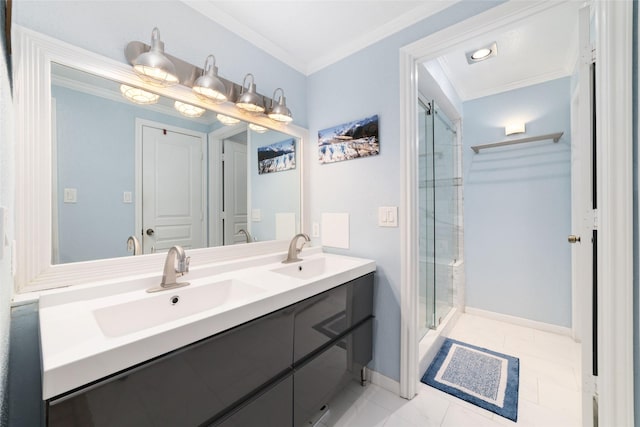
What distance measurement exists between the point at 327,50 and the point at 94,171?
168 cm

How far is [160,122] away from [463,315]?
3.31 m

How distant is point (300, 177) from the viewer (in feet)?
6.65

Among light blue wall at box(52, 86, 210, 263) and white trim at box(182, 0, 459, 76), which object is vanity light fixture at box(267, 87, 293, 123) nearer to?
white trim at box(182, 0, 459, 76)

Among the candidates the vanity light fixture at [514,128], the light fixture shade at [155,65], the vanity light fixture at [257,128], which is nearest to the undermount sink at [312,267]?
the vanity light fixture at [257,128]

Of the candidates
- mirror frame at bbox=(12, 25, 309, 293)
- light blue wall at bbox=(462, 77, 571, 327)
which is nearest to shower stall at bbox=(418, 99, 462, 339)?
light blue wall at bbox=(462, 77, 571, 327)

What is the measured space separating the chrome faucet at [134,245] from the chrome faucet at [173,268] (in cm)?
22

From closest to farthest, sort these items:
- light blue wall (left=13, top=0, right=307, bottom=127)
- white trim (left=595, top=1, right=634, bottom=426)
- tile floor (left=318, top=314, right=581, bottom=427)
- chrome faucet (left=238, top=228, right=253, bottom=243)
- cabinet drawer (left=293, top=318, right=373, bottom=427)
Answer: white trim (left=595, top=1, right=634, bottom=426)
light blue wall (left=13, top=0, right=307, bottom=127)
cabinet drawer (left=293, top=318, right=373, bottom=427)
tile floor (left=318, top=314, right=581, bottom=427)
chrome faucet (left=238, top=228, right=253, bottom=243)

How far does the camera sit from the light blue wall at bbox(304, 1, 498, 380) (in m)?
1.62

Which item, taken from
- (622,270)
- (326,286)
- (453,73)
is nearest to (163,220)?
(326,286)

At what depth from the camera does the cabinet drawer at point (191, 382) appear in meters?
0.61

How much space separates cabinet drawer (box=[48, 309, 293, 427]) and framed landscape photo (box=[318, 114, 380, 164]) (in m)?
1.18

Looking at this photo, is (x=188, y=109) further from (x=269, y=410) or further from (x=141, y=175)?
(x=269, y=410)

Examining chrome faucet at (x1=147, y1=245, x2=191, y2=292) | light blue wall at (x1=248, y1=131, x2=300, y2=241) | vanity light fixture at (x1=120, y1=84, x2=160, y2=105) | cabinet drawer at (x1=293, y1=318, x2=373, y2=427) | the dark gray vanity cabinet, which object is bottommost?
cabinet drawer at (x1=293, y1=318, x2=373, y2=427)

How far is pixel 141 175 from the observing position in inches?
49.4
